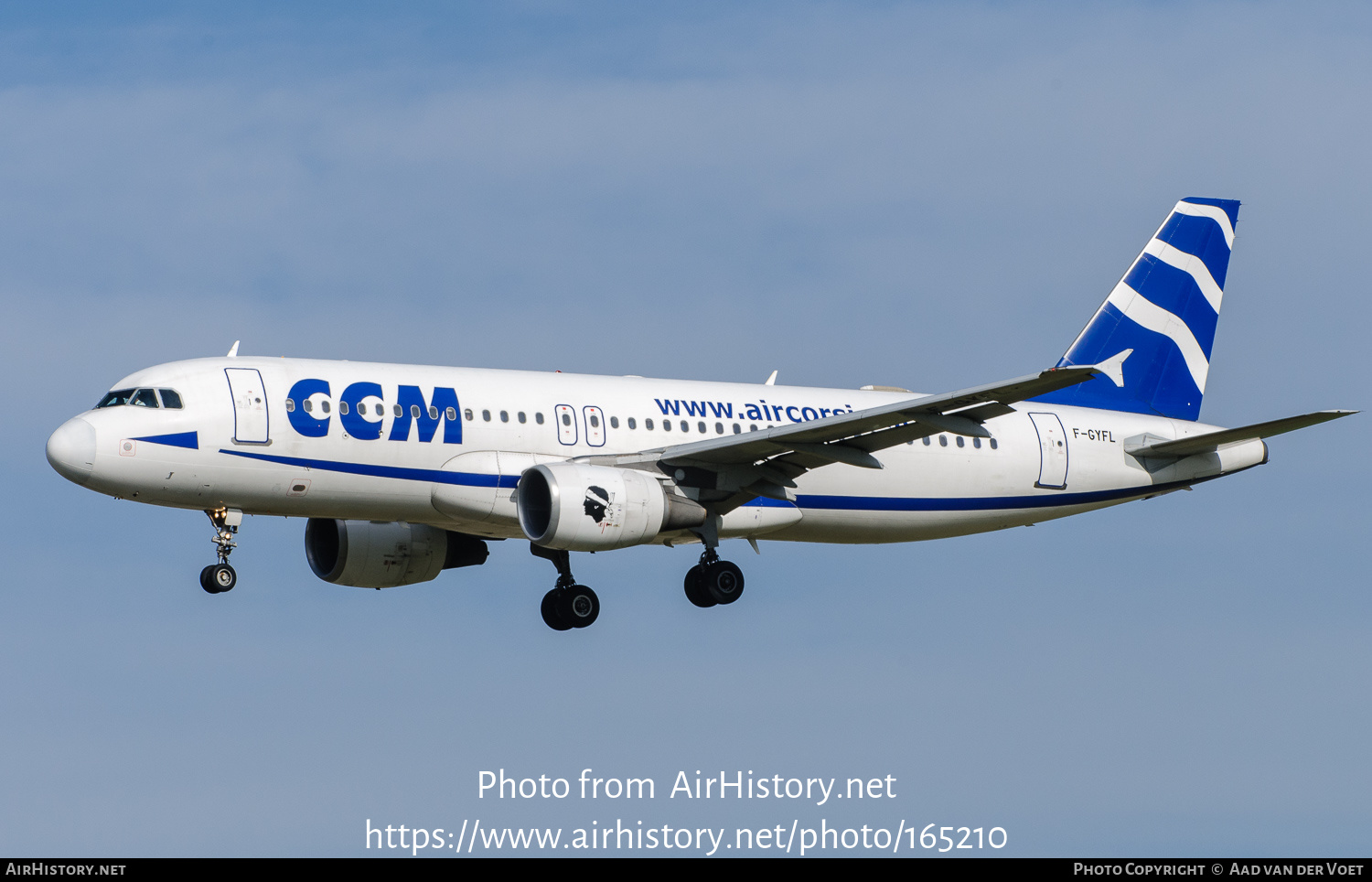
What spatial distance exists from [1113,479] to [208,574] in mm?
20786

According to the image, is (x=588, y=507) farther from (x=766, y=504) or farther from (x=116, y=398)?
(x=116, y=398)

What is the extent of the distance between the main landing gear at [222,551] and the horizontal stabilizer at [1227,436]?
20.2 meters

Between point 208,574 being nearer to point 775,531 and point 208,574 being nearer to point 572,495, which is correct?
point 572,495

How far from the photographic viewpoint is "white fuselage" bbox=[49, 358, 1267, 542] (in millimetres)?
33312

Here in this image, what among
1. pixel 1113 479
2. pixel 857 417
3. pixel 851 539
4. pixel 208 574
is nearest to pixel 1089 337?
pixel 1113 479

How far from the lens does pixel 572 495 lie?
33.7m

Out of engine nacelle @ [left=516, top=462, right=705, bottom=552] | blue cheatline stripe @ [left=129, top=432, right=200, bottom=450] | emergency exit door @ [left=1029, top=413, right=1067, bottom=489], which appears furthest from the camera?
emergency exit door @ [left=1029, top=413, right=1067, bottom=489]

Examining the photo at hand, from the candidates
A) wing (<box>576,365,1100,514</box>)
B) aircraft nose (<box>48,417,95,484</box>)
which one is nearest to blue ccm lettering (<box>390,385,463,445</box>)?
wing (<box>576,365,1100,514</box>)

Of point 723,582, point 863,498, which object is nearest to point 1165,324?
point 863,498

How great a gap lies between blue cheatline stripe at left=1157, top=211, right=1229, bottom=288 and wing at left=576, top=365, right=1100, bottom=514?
12649 mm

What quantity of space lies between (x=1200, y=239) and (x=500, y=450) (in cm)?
2121

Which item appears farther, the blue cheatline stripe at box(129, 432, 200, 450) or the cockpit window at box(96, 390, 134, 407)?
the cockpit window at box(96, 390, 134, 407)

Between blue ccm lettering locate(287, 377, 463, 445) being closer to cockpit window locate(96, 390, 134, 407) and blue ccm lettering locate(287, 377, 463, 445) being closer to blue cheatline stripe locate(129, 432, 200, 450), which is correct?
blue cheatline stripe locate(129, 432, 200, 450)

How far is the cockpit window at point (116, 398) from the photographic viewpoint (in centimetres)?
3366
